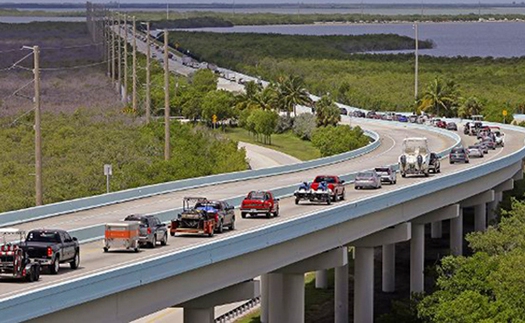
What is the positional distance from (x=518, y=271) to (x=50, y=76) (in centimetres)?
12792

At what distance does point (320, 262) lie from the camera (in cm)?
5512

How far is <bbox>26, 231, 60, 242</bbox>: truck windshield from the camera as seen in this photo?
38.7 metres

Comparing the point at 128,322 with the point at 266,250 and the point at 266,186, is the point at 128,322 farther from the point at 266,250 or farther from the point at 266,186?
the point at 266,186

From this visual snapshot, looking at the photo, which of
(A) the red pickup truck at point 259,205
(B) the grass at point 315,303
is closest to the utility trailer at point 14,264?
(A) the red pickup truck at point 259,205

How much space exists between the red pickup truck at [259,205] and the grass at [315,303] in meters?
11.9

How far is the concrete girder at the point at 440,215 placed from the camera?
7388 centimetres

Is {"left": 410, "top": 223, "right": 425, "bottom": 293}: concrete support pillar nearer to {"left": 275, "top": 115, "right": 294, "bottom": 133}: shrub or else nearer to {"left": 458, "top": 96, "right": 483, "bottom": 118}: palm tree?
{"left": 275, "top": 115, "right": 294, "bottom": 133}: shrub

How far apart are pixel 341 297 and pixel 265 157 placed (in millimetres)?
65803

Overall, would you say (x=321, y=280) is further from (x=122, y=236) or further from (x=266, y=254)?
(x=122, y=236)

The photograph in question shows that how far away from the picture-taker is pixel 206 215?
152 feet

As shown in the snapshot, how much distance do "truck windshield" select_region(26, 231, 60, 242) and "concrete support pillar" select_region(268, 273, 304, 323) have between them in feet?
52.5

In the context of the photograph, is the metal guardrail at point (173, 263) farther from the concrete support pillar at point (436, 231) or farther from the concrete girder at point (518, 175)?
the concrete girder at point (518, 175)

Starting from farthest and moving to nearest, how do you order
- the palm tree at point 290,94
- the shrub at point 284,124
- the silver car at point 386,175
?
the palm tree at point 290,94, the shrub at point 284,124, the silver car at point 386,175

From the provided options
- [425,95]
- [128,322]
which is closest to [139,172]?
[128,322]
